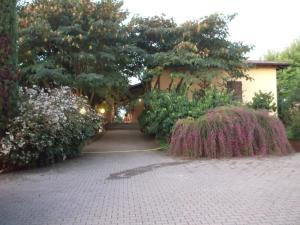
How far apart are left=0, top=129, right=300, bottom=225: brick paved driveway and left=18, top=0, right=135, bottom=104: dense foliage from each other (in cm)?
543

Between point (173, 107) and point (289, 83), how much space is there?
12.3m

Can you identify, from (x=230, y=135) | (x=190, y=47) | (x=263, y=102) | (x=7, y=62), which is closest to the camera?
(x=7, y=62)

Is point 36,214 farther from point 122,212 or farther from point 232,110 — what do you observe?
point 232,110

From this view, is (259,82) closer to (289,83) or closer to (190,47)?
(289,83)

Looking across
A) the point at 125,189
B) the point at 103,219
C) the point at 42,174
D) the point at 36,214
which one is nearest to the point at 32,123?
the point at 42,174

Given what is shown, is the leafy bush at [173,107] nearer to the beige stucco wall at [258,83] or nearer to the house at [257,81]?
the house at [257,81]

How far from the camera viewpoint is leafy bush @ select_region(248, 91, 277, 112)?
20.7 m

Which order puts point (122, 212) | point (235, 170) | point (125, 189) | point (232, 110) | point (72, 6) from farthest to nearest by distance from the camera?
point (72, 6), point (232, 110), point (235, 170), point (125, 189), point (122, 212)

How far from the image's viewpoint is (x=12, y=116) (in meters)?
11.7

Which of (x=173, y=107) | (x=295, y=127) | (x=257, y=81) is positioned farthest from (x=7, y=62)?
(x=257, y=81)

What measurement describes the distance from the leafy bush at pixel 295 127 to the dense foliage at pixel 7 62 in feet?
39.4

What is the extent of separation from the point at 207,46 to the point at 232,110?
6620 millimetres

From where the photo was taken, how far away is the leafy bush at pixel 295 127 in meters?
17.5

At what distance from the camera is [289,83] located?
2569 cm
